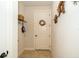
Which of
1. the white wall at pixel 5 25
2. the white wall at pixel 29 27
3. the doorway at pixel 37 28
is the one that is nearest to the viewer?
the white wall at pixel 5 25

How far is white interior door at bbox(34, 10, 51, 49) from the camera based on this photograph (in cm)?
641

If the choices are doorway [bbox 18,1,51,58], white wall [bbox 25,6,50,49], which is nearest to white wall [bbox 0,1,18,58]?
doorway [bbox 18,1,51,58]

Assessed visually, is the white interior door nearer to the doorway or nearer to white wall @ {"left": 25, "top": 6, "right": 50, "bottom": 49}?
the doorway

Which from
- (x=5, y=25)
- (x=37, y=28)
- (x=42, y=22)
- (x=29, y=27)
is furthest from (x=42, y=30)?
(x=5, y=25)

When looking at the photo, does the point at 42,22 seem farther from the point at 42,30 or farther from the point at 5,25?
the point at 5,25

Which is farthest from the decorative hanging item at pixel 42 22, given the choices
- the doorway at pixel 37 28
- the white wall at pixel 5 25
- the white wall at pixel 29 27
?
the white wall at pixel 5 25

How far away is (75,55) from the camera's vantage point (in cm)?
173

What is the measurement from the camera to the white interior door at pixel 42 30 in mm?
6414

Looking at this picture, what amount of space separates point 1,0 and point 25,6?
15.6ft

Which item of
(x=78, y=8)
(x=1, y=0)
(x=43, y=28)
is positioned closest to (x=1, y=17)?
(x=1, y=0)

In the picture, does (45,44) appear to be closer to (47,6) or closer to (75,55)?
(47,6)

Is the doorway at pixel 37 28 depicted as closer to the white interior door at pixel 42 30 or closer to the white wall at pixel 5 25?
the white interior door at pixel 42 30

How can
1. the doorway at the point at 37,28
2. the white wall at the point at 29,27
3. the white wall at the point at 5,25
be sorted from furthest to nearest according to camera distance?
1. the white wall at the point at 29,27
2. the doorway at the point at 37,28
3. the white wall at the point at 5,25

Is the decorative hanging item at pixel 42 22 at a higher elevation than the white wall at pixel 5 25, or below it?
higher
